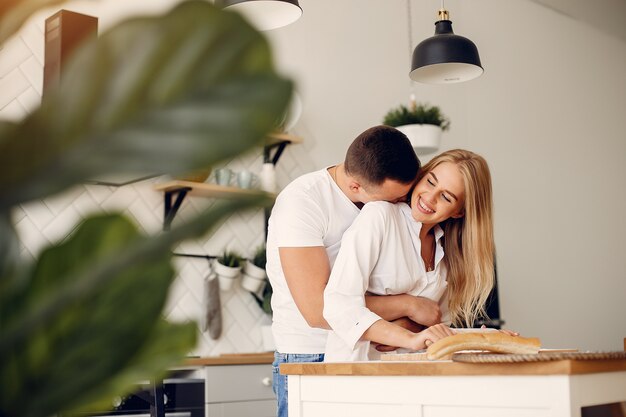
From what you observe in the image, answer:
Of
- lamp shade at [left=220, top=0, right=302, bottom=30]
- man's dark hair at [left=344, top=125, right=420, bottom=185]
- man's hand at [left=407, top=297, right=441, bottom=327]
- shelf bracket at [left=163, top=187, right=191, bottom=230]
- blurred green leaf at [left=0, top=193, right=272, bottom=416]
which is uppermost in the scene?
lamp shade at [left=220, top=0, right=302, bottom=30]

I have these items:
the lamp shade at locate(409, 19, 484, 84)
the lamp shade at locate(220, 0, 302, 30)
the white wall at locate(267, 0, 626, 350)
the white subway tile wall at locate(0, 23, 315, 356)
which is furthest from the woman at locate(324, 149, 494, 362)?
the white wall at locate(267, 0, 626, 350)

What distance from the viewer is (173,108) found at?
17cm

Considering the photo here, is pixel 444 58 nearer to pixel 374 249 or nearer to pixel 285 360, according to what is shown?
pixel 374 249

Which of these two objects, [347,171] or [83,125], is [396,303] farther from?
[83,125]

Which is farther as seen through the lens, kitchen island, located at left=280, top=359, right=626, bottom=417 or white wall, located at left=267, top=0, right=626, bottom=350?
white wall, located at left=267, top=0, right=626, bottom=350

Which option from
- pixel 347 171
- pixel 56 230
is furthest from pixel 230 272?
pixel 347 171

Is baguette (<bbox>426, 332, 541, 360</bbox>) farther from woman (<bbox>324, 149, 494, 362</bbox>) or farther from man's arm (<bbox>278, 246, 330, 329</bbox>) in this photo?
man's arm (<bbox>278, 246, 330, 329</bbox>)

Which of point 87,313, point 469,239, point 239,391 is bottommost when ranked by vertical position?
point 87,313

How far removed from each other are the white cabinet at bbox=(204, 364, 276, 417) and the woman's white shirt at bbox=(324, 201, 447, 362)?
1298 millimetres

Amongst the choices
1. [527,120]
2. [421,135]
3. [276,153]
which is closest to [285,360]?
[276,153]

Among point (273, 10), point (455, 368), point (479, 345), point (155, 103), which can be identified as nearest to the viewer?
point (155, 103)

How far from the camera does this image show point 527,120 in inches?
247

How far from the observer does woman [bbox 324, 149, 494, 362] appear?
80.0 inches

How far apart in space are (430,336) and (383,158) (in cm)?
55
